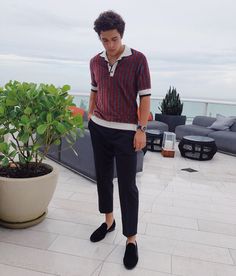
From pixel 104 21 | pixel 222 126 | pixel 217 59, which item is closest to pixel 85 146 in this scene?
pixel 104 21

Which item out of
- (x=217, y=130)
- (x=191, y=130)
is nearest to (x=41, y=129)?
(x=191, y=130)

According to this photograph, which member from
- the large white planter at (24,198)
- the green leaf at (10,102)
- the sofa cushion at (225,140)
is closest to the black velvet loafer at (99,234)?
the large white planter at (24,198)

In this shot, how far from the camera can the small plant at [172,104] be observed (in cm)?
624

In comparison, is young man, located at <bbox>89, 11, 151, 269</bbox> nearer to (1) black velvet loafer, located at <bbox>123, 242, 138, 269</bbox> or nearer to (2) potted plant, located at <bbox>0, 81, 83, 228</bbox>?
(1) black velvet loafer, located at <bbox>123, 242, 138, 269</bbox>

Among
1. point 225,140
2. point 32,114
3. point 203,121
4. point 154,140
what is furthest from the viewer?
point 203,121

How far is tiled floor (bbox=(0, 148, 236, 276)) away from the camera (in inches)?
65.1

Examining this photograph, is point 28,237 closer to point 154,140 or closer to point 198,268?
point 198,268

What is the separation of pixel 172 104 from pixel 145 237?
4.59m

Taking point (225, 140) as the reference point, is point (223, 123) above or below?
above

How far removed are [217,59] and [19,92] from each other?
6.59 m

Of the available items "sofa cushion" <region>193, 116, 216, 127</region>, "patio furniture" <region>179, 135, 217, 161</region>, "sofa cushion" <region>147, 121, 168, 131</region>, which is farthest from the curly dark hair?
"sofa cushion" <region>193, 116, 216, 127</region>

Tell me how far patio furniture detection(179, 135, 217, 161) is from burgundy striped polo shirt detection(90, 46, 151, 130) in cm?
294

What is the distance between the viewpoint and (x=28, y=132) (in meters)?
1.83

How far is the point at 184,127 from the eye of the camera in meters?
5.65
